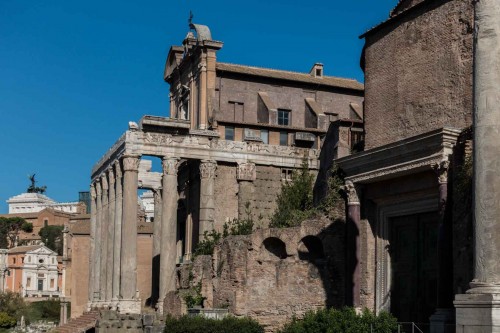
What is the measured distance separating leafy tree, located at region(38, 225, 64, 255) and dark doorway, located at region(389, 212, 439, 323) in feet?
431

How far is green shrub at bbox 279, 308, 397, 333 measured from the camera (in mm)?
26188

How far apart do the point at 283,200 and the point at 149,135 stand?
8139 mm

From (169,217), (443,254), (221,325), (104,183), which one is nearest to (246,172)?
(169,217)

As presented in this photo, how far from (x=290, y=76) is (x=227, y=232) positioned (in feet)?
50.8

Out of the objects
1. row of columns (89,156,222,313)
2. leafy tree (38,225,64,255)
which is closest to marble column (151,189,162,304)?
row of columns (89,156,222,313)

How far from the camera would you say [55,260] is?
5600 inches

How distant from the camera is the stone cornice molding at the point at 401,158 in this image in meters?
25.8

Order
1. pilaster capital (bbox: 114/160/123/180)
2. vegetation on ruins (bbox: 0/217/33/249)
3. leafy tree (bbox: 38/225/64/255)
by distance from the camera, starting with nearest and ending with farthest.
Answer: pilaster capital (bbox: 114/160/123/180) → leafy tree (bbox: 38/225/64/255) → vegetation on ruins (bbox: 0/217/33/249)

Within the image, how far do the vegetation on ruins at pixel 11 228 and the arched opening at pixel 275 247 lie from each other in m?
130

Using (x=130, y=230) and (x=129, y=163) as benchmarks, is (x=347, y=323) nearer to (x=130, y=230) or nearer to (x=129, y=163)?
(x=130, y=230)

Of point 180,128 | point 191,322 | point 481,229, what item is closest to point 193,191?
point 180,128

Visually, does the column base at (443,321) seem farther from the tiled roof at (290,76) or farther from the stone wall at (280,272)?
the tiled roof at (290,76)

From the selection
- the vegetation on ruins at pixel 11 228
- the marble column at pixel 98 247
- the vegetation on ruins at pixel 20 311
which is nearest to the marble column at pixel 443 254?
the marble column at pixel 98 247

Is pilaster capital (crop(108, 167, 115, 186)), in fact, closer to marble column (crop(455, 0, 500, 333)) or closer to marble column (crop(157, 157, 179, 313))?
marble column (crop(157, 157, 179, 313))
